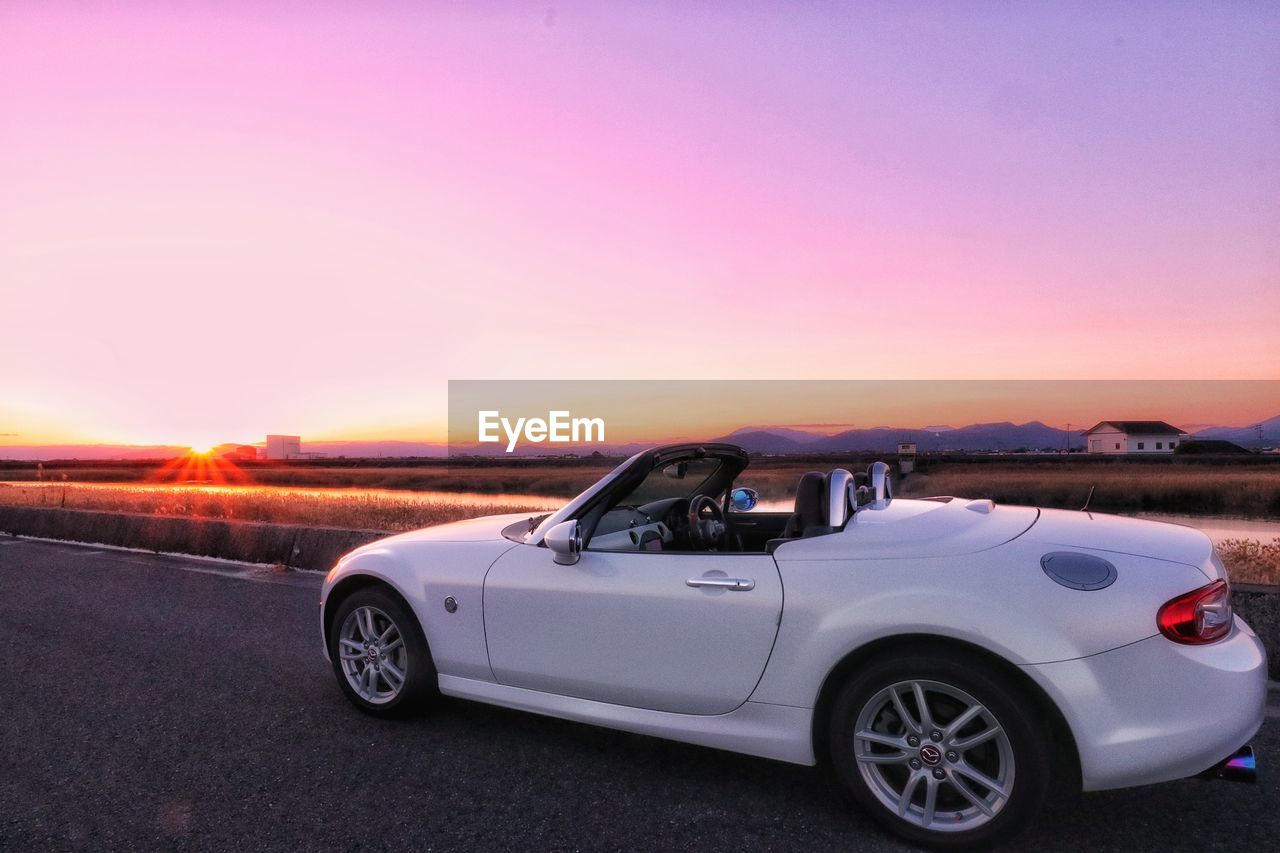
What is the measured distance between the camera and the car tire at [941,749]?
9.02 ft

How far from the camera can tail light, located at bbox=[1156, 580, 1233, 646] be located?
2711 millimetres

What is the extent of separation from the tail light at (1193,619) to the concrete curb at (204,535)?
720 centimetres

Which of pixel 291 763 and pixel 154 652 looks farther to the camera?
pixel 154 652

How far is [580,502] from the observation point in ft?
12.4

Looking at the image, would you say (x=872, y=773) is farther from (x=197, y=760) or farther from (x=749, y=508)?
(x=197, y=760)

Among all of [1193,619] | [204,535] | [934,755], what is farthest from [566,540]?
[204,535]

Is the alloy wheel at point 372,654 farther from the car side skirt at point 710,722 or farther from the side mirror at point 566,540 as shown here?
the side mirror at point 566,540

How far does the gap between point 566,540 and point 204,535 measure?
8.56m

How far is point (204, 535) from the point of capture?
1047 centimetres

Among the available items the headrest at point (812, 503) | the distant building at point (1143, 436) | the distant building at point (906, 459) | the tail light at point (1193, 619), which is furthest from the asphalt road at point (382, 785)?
the distant building at point (1143, 436)

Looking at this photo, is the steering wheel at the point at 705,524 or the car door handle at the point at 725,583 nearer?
the car door handle at the point at 725,583

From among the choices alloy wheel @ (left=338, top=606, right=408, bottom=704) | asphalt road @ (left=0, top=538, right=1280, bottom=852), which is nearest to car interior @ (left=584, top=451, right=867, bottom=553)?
asphalt road @ (left=0, top=538, right=1280, bottom=852)

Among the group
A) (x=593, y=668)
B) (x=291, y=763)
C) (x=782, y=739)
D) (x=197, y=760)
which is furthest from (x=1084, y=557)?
(x=197, y=760)

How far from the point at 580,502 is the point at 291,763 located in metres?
1.61
